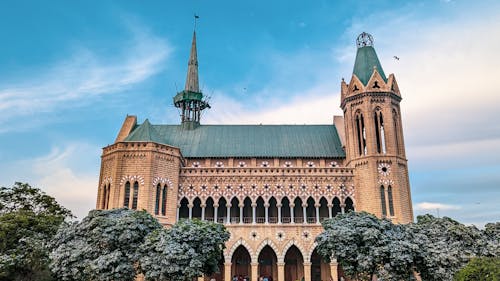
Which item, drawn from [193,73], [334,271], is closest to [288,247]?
[334,271]

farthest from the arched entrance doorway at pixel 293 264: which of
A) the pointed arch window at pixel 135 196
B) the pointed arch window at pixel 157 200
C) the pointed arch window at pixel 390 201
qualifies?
A: the pointed arch window at pixel 135 196

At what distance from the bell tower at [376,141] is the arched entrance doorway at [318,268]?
23.3 feet

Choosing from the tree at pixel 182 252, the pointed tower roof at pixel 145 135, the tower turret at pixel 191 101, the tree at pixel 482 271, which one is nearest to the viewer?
the tree at pixel 482 271

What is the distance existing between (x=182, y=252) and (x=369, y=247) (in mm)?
11742

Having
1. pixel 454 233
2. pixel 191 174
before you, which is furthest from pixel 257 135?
pixel 454 233

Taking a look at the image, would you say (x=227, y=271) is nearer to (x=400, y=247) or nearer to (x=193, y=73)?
(x=400, y=247)

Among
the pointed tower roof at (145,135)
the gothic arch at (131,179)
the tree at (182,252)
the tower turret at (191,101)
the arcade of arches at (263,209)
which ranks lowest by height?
the tree at (182,252)

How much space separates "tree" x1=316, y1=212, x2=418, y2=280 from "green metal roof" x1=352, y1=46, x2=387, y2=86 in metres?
21.2

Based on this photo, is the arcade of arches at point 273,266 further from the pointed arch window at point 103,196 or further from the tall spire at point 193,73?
the tall spire at point 193,73

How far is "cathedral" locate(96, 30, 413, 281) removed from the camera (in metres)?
38.3

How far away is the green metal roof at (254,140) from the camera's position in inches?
1754

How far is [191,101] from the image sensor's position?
53125 mm

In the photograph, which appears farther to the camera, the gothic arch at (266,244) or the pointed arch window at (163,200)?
the gothic arch at (266,244)

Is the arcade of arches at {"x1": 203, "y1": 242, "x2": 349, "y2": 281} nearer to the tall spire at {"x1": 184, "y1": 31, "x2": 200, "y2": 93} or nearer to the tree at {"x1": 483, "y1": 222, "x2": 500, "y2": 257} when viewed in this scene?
the tree at {"x1": 483, "y1": 222, "x2": 500, "y2": 257}
